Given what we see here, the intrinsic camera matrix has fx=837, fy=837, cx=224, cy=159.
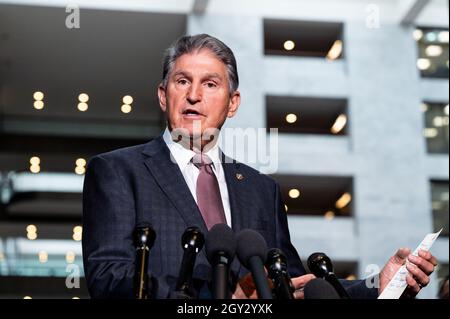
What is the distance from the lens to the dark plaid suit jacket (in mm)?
1528

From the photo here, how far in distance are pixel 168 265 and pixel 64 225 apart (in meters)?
12.5

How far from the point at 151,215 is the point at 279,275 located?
0.49m

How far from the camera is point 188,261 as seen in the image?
1.29 meters

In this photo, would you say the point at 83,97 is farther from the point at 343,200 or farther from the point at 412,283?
the point at 412,283

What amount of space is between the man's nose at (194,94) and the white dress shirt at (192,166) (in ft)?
0.35

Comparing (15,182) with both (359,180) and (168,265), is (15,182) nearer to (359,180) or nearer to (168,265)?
(359,180)

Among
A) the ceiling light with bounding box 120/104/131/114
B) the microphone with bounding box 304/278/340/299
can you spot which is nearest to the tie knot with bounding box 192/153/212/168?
the microphone with bounding box 304/278/340/299

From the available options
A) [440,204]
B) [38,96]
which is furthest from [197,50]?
[38,96]

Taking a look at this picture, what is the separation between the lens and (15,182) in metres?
14.1

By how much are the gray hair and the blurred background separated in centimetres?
1014

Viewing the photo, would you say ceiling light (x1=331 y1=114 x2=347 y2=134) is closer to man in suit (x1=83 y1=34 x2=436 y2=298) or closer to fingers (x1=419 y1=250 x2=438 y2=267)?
man in suit (x1=83 y1=34 x2=436 y2=298)
